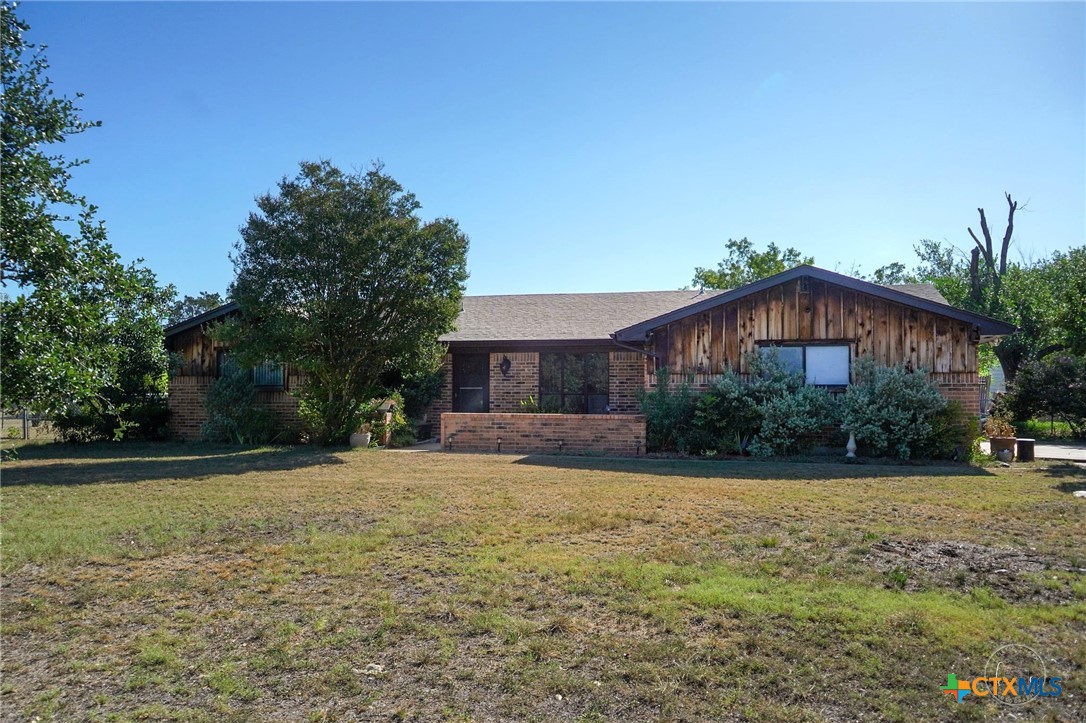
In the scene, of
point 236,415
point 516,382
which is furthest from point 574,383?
point 236,415

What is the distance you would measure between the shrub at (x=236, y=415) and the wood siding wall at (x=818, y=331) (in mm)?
9267

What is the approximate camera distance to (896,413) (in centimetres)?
1241

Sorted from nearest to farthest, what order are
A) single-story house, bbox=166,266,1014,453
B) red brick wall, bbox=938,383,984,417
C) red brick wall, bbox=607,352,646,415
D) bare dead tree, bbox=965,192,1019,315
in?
red brick wall, bbox=938,383,984,417 < single-story house, bbox=166,266,1014,453 < red brick wall, bbox=607,352,646,415 < bare dead tree, bbox=965,192,1019,315

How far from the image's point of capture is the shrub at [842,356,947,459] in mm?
12352

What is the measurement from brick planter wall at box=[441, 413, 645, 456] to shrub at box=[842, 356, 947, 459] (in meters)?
3.94

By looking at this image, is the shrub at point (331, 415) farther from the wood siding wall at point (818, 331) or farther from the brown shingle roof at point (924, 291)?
the brown shingle roof at point (924, 291)

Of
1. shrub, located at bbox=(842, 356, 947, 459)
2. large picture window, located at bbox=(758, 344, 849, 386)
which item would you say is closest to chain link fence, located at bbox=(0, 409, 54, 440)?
large picture window, located at bbox=(758, 344, 849, 386)

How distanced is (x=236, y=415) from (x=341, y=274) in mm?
4865

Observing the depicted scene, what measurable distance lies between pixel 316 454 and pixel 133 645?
9580 millimetres

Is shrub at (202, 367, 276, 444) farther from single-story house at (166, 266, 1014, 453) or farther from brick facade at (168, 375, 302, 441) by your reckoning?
single-story house at (166, 266, 1014, 453)

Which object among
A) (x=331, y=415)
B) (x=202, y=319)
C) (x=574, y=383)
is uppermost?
(x=202, y=319)

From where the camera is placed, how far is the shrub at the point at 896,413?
12352 millimetres

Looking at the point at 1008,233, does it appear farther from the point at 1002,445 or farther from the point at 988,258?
the point at 1002,445

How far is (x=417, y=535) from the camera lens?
6.59 metres
